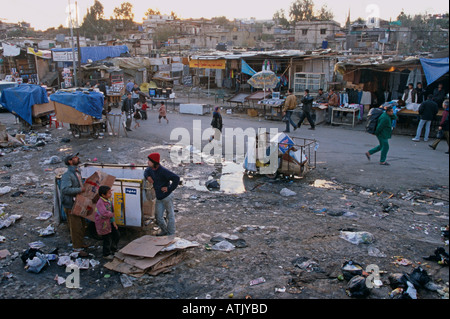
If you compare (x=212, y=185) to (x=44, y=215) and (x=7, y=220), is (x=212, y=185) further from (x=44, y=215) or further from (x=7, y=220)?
(x=7, y=220)

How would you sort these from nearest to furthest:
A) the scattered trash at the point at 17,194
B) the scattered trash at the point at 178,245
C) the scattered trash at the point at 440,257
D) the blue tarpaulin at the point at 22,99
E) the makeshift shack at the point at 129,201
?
the scattered trash at the point at 440,257, the scattered trash at the point at 178,245, the makeshift shack at the point at 129,201, the scattered trash at the point at 17,194, the blue tarpaulin at the point at 22,99

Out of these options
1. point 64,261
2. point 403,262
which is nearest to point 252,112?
point 403,262

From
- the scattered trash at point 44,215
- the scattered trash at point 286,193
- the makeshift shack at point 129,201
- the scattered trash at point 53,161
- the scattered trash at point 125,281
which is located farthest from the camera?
the scattered trash at point 53,161

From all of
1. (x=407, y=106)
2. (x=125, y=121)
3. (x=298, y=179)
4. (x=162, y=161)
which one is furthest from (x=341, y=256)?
(x=125, y=121)

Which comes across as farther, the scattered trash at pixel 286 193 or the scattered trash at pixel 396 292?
the scattered trash at pixel 286 193

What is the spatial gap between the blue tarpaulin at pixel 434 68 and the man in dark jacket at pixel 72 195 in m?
12.7

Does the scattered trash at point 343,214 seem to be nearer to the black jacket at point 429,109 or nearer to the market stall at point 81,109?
the black jacket at point 429,109

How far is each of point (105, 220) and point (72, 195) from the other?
87 centimetres

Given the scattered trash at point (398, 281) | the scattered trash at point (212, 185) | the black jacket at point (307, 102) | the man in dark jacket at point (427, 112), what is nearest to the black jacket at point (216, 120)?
the scattered trash at point (212, 185)

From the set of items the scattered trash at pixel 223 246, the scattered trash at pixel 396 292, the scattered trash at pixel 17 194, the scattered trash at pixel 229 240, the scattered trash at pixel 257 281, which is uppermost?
the scattered trash at pixel 396 292

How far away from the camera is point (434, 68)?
13578 millimetres

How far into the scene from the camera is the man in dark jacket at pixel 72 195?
237 inches

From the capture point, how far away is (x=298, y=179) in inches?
377
